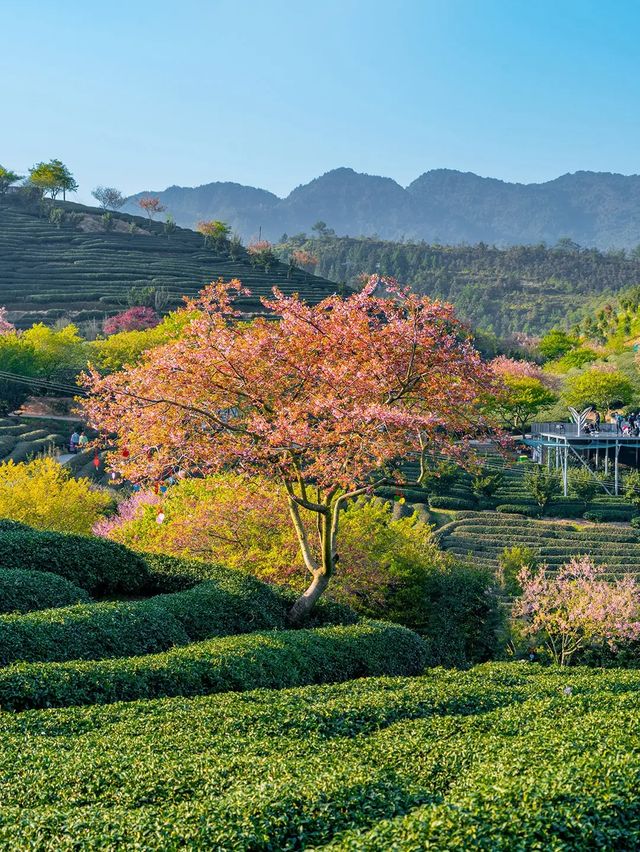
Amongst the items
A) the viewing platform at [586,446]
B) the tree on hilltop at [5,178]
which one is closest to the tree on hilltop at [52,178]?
the tree on hilltop at [5,178]

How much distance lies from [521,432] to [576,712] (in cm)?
5953

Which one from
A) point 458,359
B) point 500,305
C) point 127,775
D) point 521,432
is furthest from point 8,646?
point 500,305

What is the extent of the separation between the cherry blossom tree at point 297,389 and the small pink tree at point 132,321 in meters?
62.6

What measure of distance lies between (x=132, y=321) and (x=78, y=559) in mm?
64489

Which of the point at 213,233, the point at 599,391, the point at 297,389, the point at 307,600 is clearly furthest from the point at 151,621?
the point at 213,233

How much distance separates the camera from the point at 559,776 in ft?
27.2

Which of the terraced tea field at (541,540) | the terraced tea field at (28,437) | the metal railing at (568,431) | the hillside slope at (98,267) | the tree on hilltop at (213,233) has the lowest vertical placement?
the terraced tea field at (541,540)

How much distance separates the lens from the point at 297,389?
1848 centimetres

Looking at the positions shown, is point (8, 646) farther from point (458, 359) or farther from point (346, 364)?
point (458, 359)

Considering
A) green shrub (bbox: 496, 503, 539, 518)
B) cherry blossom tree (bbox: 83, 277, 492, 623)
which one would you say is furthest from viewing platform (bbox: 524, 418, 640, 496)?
cherry blossom tree (bbox: 83, 277, 492, 623)

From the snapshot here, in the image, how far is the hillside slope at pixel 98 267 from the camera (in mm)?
91625

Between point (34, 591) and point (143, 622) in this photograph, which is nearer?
point (143, 622)

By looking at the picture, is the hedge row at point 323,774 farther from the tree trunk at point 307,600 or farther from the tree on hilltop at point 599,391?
the tree on hilltop at point 599,391

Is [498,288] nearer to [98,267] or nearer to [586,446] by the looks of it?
[98,267]
